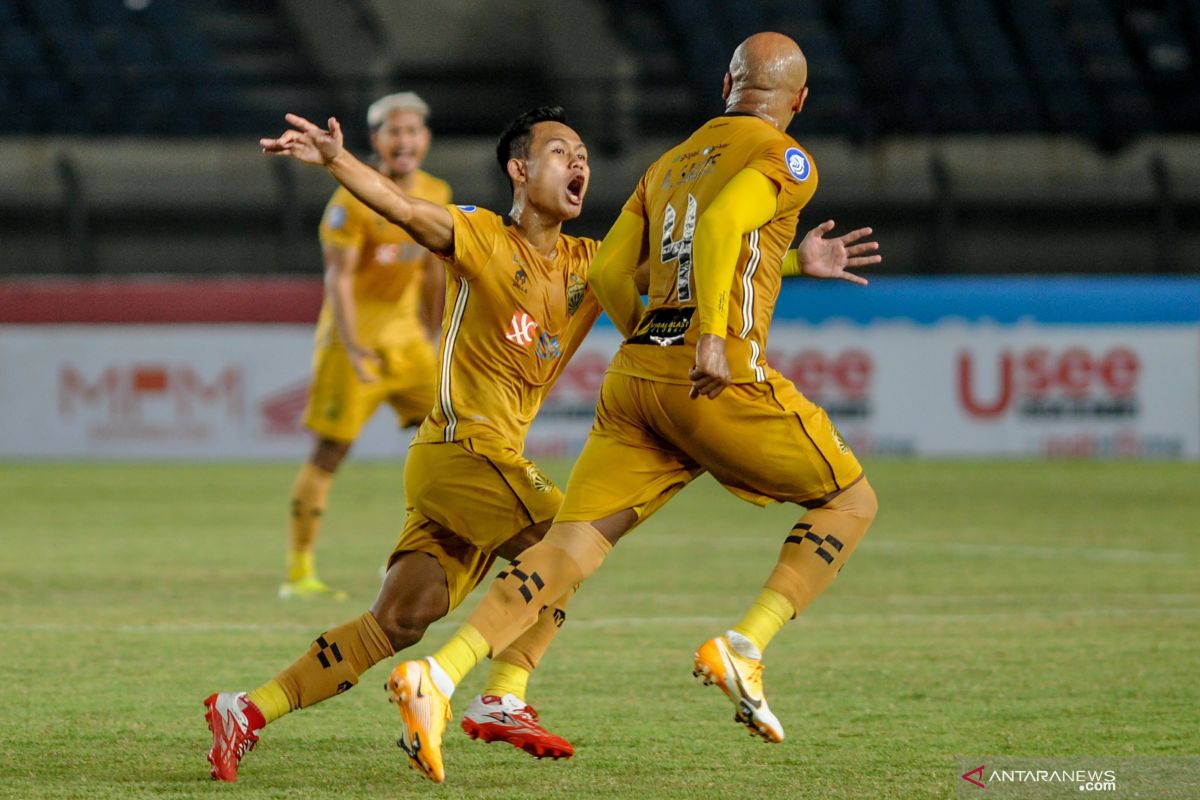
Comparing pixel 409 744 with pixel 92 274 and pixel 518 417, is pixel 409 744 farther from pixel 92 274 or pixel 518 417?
pixel 92 274

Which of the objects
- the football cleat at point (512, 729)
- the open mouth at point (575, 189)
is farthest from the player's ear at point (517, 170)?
the football cleat at point (512, 729)

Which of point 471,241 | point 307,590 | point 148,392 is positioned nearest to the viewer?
point 471,241

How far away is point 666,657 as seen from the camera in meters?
6.79

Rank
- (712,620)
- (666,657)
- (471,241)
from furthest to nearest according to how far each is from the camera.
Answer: (712,620), (666,657), (471,241)

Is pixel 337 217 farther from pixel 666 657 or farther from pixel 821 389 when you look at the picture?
pixel 821 389

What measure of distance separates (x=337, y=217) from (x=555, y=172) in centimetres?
389

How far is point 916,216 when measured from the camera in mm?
21641

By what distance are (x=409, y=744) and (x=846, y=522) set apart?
131 centimetres

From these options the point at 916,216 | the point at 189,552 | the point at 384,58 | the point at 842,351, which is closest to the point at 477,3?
the point at 384,58

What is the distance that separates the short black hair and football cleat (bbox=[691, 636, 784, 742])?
150cm

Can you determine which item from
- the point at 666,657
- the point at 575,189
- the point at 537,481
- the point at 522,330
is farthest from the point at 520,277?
the point at 666,657

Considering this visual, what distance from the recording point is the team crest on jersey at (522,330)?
512 centimetres

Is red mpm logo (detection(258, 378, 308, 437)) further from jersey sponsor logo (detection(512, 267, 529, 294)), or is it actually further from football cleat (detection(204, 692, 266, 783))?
football cleat (detection(204, 692, 266, 783))

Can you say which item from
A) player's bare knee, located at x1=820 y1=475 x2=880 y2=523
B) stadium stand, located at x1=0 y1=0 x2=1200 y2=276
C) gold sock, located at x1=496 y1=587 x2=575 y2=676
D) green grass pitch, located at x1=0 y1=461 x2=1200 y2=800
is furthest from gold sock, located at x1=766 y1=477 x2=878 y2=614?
stadium stand, located at x1=0 y1=0 x2=1200 y2=276
